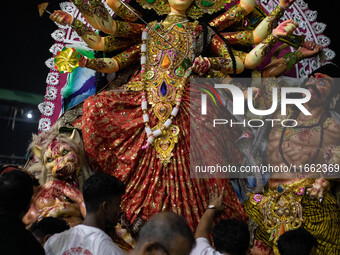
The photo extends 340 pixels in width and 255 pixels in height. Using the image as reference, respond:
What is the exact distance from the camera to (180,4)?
4.77 m

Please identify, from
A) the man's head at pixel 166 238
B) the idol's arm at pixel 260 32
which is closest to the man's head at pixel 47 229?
the man's head at pixel 166 238

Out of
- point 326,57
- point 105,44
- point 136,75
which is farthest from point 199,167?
point 326,57

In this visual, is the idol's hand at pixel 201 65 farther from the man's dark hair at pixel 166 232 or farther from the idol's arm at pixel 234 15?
the man's dark hair at pixel 166 232

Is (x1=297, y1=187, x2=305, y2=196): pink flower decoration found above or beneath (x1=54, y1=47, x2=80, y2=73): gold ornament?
beneath

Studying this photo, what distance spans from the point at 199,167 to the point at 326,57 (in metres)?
2.08

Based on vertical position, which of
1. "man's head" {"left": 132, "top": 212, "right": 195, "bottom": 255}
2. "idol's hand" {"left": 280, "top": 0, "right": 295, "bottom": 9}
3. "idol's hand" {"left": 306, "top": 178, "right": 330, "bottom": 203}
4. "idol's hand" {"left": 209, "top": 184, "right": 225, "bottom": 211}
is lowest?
"idol's hand" {"left": 209, "top": 184, "right": 225, "bottom": 211}

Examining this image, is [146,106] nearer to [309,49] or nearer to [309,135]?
[309,135]

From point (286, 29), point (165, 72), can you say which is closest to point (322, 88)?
point (286, 29)

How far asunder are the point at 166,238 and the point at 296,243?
1.00 metres

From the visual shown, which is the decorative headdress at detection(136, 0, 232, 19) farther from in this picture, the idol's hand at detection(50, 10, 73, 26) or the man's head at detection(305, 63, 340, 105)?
the man's head at detection(305, 63, 340, 105)

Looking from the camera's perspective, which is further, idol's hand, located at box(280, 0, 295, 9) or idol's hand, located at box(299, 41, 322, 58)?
idol's hand, located at box(299, 41, 322, 58)

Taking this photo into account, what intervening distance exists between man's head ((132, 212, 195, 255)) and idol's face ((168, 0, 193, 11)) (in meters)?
3.30

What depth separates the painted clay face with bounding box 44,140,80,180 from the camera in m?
3.90

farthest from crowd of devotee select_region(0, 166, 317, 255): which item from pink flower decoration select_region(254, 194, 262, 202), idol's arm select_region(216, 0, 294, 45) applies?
idol's arm select_region(216, 0, 294, 45)
